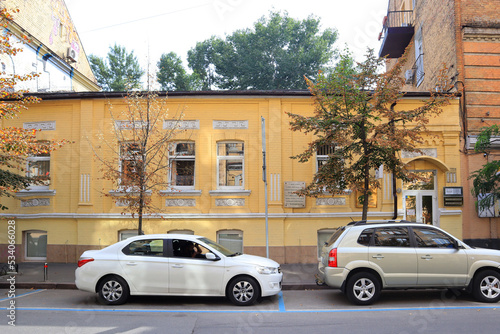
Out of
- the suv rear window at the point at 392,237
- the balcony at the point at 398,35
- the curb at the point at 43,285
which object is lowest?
the curb at the point at 43,285

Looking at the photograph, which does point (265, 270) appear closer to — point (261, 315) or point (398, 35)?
point (261, 315)

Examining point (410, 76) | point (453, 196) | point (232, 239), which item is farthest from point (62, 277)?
point (410, 76)

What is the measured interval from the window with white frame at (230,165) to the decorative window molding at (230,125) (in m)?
0.54

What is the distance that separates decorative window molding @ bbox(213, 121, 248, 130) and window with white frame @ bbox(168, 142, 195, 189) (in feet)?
3.62

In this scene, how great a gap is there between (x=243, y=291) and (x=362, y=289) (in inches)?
96.6

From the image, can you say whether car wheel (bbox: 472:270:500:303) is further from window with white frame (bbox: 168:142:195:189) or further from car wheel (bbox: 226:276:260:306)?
window with white frame (bbox: 168:142:195:189)

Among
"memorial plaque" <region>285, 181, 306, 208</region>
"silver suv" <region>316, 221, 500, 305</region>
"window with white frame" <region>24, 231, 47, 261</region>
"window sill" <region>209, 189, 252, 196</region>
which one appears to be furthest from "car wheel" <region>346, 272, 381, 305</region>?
"window with white frame" <region>24, 231, 47, 261</region>

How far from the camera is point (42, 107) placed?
1434 cm

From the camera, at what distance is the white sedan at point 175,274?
8.16 metres

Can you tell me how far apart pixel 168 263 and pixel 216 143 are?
21.0 ft

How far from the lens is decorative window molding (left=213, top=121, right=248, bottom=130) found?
550 inches

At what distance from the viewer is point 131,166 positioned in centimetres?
1127

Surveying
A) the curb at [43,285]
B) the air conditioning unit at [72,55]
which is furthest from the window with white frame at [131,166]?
the air conditioning unit at [72,55]

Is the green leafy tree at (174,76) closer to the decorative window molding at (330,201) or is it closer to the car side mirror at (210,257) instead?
the decorative window molding at (330,201)
